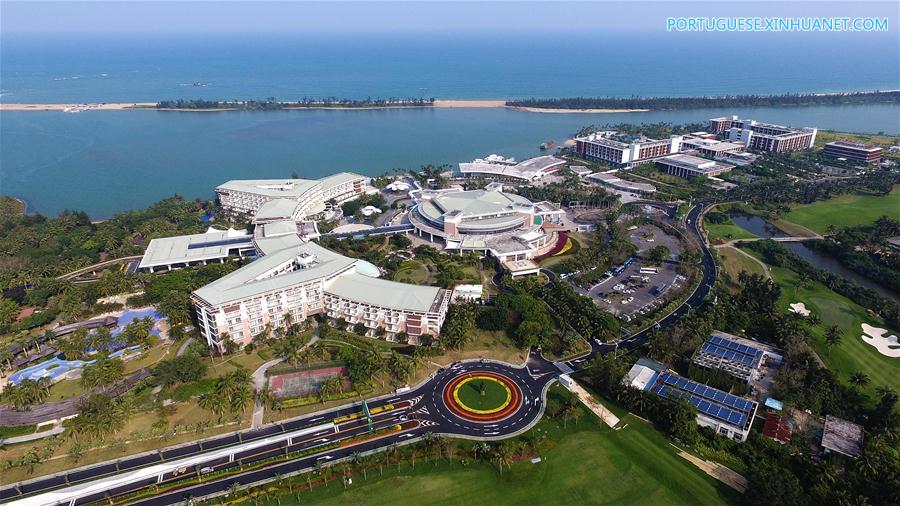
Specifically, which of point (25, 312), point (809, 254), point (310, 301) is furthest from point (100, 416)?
point (809, 254)

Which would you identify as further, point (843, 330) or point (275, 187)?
point (275, 187)

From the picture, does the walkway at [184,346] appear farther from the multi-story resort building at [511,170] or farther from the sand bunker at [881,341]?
the multi-story resort building at [511,170]

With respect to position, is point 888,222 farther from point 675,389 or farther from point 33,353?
point 33,353

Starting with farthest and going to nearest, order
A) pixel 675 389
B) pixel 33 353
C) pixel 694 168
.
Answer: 1. pixel 694 168
2. pixel 33 353
3. pixel 675 389

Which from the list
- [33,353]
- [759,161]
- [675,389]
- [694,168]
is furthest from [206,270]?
[759,161]

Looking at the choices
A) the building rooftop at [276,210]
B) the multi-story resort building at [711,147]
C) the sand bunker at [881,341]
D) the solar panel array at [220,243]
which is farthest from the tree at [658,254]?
the multi-story resort building at [711,147]

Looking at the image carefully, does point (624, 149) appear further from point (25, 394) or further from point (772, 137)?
point (25, 394)
